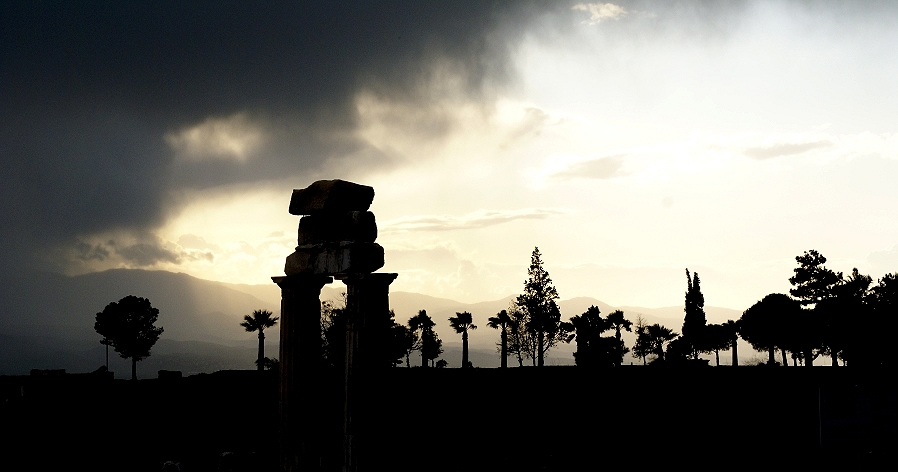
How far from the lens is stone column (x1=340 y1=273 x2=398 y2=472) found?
17.7m

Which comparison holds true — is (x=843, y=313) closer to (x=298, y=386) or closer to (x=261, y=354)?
(x=261, y=354)

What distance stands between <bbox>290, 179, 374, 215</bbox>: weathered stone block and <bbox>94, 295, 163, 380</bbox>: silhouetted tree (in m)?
91.4

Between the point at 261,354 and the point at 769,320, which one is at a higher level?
the point at 769,320

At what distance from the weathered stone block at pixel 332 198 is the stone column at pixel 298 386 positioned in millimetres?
1742

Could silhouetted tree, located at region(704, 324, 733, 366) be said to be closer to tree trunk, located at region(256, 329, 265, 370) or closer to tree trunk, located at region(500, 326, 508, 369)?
tree trunk, located at region(500, 326, 508, 369)

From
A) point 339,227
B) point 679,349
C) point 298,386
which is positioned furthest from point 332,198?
point 679,349

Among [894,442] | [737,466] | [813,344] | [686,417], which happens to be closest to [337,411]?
[894,442]

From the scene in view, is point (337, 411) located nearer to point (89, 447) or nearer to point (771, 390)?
point (89, 447)

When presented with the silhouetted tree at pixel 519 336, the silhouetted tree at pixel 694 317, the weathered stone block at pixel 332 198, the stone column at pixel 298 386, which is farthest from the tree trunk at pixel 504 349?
the weathered stone block at pixel 332 198

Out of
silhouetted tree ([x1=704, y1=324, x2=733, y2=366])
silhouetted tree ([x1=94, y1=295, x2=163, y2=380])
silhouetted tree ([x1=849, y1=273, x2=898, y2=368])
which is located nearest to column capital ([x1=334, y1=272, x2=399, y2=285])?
silhouetted tree ([x1=849, y1=273, x2=898, y2=368])

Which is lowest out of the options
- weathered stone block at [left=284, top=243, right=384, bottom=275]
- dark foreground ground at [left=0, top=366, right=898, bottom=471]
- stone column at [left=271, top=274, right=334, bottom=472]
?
dark foreground ground at [left=0, top=366, right=898, bottom=471]

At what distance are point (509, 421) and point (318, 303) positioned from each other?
83.1ft

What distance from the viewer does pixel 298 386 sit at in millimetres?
18719

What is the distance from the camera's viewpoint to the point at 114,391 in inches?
1564
